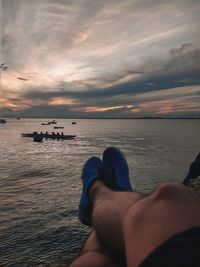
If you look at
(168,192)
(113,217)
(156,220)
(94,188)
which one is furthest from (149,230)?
(94,188)

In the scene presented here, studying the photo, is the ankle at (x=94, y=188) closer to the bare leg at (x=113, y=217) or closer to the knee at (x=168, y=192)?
the bare leg at (x=113, y=217)

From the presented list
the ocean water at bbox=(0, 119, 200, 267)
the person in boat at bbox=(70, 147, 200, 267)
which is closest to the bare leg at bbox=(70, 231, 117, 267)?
the person in boat at bbox=(70, 147, 200, 267)

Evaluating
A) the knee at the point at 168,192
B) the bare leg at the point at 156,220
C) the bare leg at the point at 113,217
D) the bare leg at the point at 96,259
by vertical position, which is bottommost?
the bare leg at the point at 96,259

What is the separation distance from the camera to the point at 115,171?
3.42m

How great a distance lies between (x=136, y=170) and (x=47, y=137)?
37.3 m

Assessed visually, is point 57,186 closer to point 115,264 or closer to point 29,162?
point 29,162

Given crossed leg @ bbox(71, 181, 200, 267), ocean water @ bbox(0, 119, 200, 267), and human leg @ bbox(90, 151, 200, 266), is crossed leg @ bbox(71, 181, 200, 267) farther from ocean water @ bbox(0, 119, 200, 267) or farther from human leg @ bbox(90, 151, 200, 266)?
ocean water @ bbox(0, 119, 200, 267)

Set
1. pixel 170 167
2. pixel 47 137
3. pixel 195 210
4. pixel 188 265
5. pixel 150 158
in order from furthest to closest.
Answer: pixel 47 137
pixel 150 158
pixel 170 167
pixel 195 210
pixel 188 265

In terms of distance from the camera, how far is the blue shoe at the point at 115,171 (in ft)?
9.71

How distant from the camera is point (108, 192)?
95.8 inches

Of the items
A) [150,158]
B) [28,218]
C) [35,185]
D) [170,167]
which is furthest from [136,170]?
[28,218]

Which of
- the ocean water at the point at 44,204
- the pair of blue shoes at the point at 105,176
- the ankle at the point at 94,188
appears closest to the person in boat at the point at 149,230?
the ankle at the point at 94,188

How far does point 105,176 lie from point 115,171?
13.1 inches

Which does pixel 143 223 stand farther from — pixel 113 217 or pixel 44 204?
pixel 44 204
